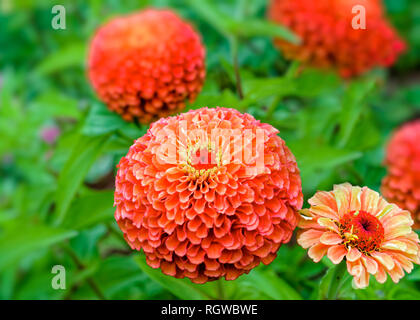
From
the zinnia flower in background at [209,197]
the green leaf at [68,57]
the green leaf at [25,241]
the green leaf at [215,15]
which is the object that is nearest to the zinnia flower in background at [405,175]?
the zinnia flower in background at [209,197]

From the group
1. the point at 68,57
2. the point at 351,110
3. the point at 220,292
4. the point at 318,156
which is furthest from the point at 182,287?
the point at 68,57

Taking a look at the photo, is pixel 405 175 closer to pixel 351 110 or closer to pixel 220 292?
pixel 351 110

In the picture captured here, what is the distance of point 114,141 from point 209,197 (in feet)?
1.28

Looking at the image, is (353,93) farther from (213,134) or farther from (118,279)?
(118,279)

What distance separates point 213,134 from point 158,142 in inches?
2.6

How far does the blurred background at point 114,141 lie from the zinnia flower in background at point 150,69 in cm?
5

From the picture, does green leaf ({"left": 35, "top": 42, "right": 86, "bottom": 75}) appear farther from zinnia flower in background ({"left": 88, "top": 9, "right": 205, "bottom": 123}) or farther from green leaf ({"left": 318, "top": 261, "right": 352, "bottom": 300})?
green leaf ({"left": 318, "top": 261, "right": 352, "bottom": 300})

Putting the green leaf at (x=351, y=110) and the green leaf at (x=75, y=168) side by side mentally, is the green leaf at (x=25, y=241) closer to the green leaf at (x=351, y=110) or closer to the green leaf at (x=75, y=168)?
the green leaf at (x=75, y=168)

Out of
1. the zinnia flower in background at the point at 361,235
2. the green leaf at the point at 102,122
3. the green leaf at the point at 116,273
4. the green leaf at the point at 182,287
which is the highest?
the green leaf at the point at 102,122

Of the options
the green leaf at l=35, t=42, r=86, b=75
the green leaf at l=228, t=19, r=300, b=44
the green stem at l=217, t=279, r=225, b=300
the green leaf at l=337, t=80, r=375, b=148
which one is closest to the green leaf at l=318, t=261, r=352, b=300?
the green stem at l=217, t=279, r=225, b=300

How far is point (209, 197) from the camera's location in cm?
50

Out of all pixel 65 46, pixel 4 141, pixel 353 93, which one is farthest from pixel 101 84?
pixel 65 46

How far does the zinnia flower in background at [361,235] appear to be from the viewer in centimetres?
49

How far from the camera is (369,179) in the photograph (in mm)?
832
